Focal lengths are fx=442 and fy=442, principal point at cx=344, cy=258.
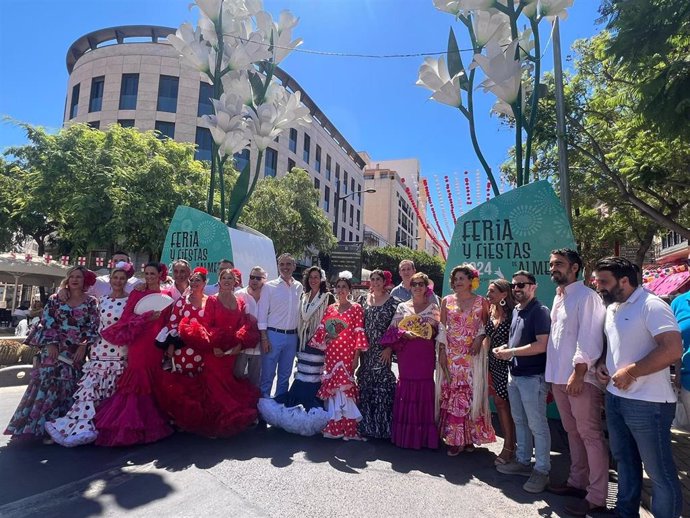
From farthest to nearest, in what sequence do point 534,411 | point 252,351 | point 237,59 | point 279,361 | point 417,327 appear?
point 237,59, point 279,361, point 252,351, point 417,327, point 534,411

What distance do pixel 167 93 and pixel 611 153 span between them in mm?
25499

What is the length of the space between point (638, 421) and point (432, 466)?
1870mm

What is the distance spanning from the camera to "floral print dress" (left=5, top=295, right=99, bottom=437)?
13.8 feet

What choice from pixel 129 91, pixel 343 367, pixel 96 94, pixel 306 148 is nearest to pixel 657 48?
pixel 343 367

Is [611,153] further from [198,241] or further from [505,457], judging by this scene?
[198,241]

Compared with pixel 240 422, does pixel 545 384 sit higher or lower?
higher

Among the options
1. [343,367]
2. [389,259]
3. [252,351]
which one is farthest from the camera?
[389,259]

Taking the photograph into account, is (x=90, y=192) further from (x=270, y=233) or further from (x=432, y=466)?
(x=432, y=466)

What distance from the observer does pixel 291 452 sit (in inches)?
169

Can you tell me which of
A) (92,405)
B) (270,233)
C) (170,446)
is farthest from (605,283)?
(270,233)

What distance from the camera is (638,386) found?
279 centimetres

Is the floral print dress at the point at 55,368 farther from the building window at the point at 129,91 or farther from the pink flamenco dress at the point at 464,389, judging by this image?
the building window at the point at 129,91

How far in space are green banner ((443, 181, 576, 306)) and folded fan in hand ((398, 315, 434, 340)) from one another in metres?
1.16

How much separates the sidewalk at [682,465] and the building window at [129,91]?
2925 centimetres
